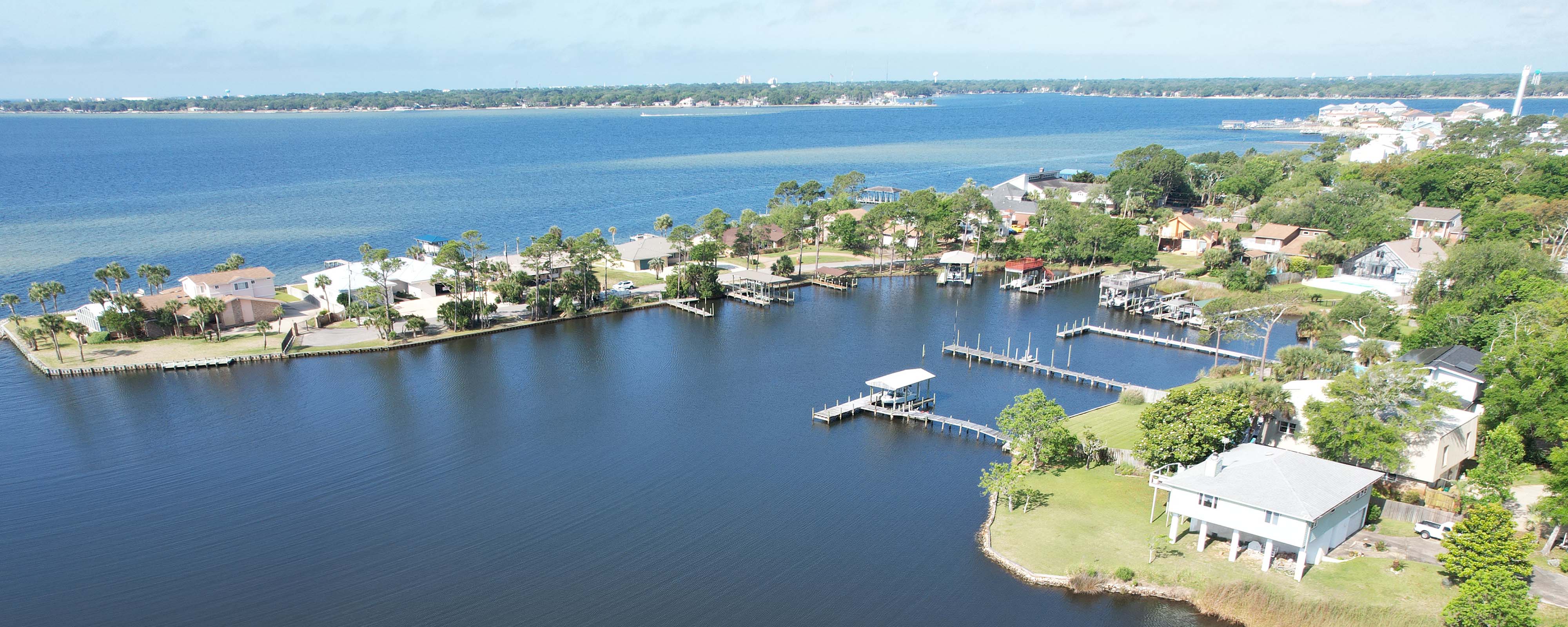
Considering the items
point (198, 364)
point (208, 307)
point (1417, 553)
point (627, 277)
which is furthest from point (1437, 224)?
point (208, 307)

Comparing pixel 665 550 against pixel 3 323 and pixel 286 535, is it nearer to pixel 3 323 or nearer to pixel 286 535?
pixel 286 535

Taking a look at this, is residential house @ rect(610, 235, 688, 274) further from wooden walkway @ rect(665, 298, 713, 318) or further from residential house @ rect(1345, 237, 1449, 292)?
residential house @ rect(1345, 237, 1449, 292)

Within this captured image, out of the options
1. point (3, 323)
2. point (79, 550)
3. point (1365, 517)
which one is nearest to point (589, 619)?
point (79, 550)

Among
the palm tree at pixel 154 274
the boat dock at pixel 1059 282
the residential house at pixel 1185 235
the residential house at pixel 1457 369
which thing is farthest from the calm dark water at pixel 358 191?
the residential house at pixel 1457 369

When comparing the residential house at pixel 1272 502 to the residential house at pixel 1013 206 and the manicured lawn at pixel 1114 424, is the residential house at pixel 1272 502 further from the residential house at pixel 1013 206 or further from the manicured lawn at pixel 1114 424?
the residential house at pixel 1013 206

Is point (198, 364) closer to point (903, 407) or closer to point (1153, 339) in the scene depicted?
point (903, 407)
